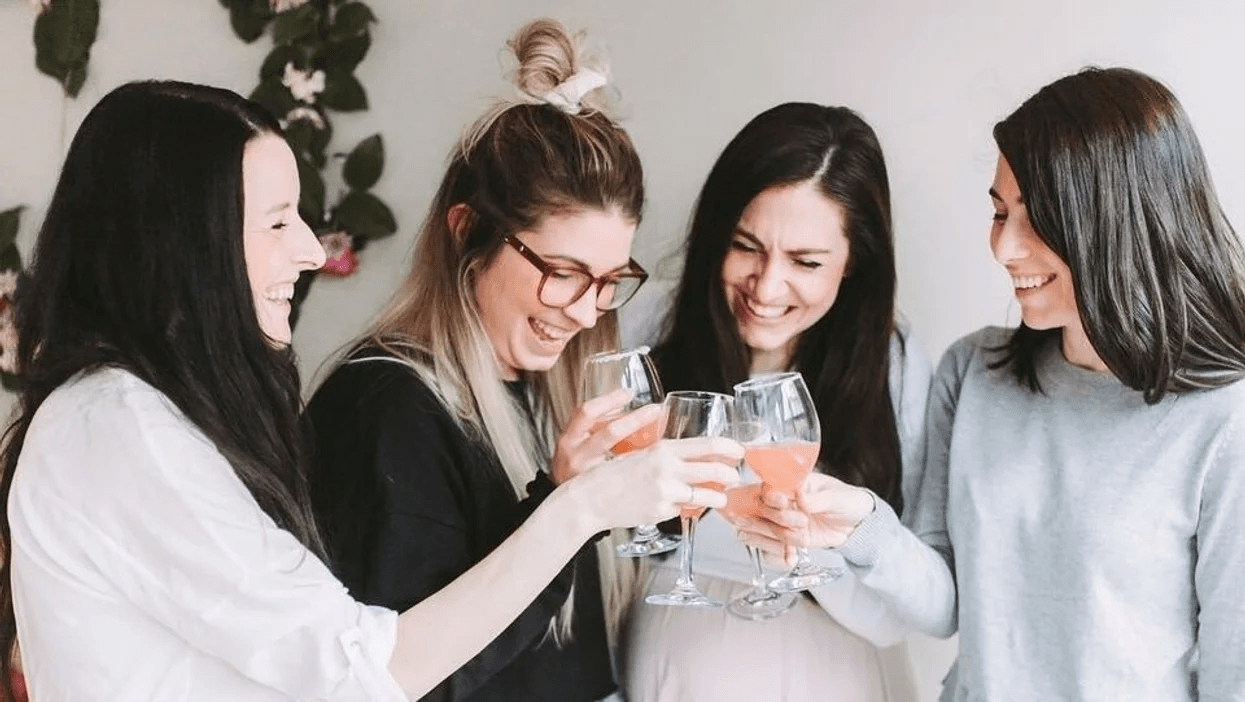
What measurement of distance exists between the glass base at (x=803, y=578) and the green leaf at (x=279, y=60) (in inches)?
61.1

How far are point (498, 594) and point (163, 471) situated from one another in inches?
15.5

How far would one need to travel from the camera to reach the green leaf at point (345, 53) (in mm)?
2682

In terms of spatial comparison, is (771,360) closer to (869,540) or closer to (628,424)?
(869,540)

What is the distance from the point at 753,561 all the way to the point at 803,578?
103 mm

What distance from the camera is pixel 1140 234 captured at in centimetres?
168

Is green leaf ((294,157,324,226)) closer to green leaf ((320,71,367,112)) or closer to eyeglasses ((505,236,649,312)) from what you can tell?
green leaf ((320,71,367,112))

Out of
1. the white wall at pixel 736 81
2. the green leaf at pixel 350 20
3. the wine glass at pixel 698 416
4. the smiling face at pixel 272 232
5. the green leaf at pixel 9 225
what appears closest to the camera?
the smiling face at pixel 272 232

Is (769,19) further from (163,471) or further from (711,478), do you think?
(163,471)

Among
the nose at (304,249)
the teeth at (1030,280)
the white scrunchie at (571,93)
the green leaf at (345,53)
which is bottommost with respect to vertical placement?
the teeth at (1030,280)

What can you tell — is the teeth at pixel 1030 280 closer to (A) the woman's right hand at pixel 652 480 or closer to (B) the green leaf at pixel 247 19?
(A) the woman's right hand at pixel 652 480

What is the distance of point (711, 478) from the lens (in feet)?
5.00

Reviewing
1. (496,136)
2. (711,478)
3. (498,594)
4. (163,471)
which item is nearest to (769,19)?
(496,136)

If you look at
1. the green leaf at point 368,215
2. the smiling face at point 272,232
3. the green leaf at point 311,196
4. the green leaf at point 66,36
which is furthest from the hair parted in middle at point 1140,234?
the green leaf at point 66,36

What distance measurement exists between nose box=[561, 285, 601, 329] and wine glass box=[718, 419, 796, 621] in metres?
0.29
